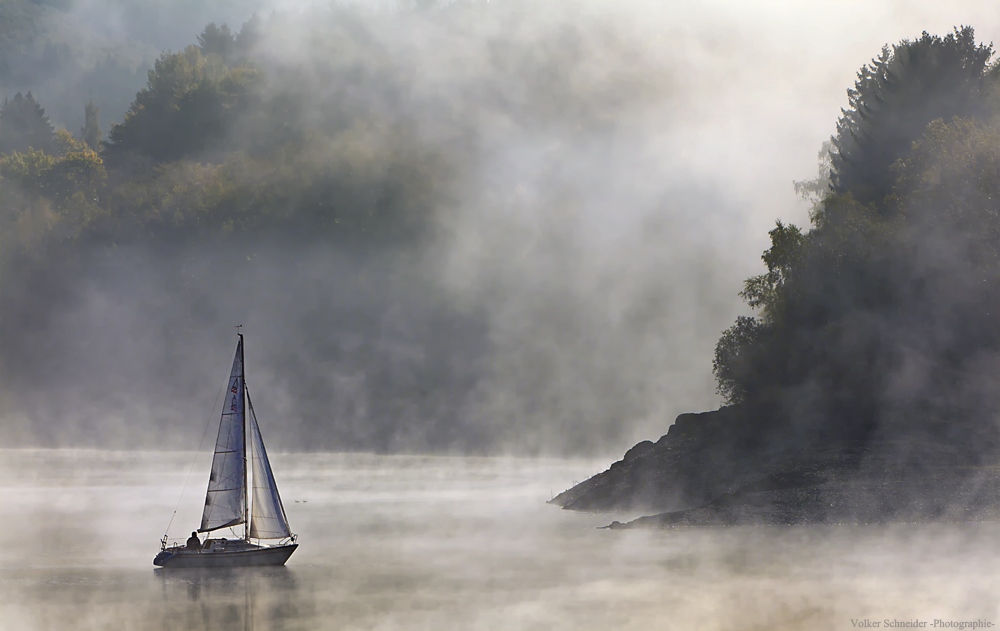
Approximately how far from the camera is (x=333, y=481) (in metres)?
179

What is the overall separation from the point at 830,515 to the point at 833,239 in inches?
1270

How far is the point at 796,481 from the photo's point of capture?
80625mm

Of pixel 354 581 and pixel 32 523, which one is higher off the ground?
pixel 32 523

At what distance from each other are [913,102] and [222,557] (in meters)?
86.5

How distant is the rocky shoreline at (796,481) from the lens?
74.8m

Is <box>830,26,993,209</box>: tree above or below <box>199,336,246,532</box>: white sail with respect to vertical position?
above

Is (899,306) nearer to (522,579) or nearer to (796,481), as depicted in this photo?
(796,481)

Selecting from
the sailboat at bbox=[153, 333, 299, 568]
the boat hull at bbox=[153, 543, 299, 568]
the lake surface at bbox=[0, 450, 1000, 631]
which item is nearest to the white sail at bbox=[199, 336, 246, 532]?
the sailboat at bbox=[153, 333, 299, 568]

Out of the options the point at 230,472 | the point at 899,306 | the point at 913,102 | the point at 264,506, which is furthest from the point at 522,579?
the point at 913,102

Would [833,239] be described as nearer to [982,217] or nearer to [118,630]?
[982,217]

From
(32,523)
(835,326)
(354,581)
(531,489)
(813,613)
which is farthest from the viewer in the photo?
(531,489)

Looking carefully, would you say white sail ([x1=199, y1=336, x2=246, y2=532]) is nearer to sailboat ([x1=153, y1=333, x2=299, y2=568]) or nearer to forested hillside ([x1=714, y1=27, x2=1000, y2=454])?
sailboat ([x1=153, y1=333, x2=299, y2=568])

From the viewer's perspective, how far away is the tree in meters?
108

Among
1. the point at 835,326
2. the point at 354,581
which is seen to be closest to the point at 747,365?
the point at 835,326
